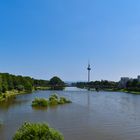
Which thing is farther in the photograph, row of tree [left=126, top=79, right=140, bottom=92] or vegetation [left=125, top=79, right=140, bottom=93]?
row of tree [left=126, top=79, right=140, bottom=92]

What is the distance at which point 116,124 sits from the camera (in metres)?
46.1

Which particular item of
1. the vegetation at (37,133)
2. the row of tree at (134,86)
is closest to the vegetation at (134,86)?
the row of tree at (134,86)

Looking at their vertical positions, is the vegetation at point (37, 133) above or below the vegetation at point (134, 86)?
below

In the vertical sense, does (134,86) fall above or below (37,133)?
above

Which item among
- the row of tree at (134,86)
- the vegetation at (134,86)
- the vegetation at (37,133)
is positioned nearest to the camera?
the vegetation at (37,133)

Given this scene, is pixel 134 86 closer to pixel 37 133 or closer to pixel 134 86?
pixel 134 86

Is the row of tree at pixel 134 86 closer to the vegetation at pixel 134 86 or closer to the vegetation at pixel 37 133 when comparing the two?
the vegetation at pixel 134 86

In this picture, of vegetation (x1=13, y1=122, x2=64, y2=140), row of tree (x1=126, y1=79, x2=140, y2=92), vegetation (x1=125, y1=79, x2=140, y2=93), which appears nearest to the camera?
vegetation (x1=13, y1=122, x2=64, y2=140)

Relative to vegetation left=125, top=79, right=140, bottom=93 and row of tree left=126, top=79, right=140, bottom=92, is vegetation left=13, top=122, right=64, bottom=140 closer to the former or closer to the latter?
vegetation left=125, top=79, right=140, bottom=93

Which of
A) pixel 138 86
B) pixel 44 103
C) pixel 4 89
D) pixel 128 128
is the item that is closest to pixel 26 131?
pixel 128 128

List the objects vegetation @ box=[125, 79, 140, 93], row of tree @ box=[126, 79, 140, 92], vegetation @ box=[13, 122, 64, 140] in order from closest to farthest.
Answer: vegetation @ box=[13, 122, 64, 140], vegetation @ box=[125, 79, 140, 93], row of tree @ box=[126, 79, 140, 92]

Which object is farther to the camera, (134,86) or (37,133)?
(134,86)

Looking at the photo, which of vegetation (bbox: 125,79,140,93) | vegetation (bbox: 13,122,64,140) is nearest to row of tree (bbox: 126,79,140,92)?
vegetation (bbox: 125,79,140,93)

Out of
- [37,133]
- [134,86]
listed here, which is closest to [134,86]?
[134,86]
